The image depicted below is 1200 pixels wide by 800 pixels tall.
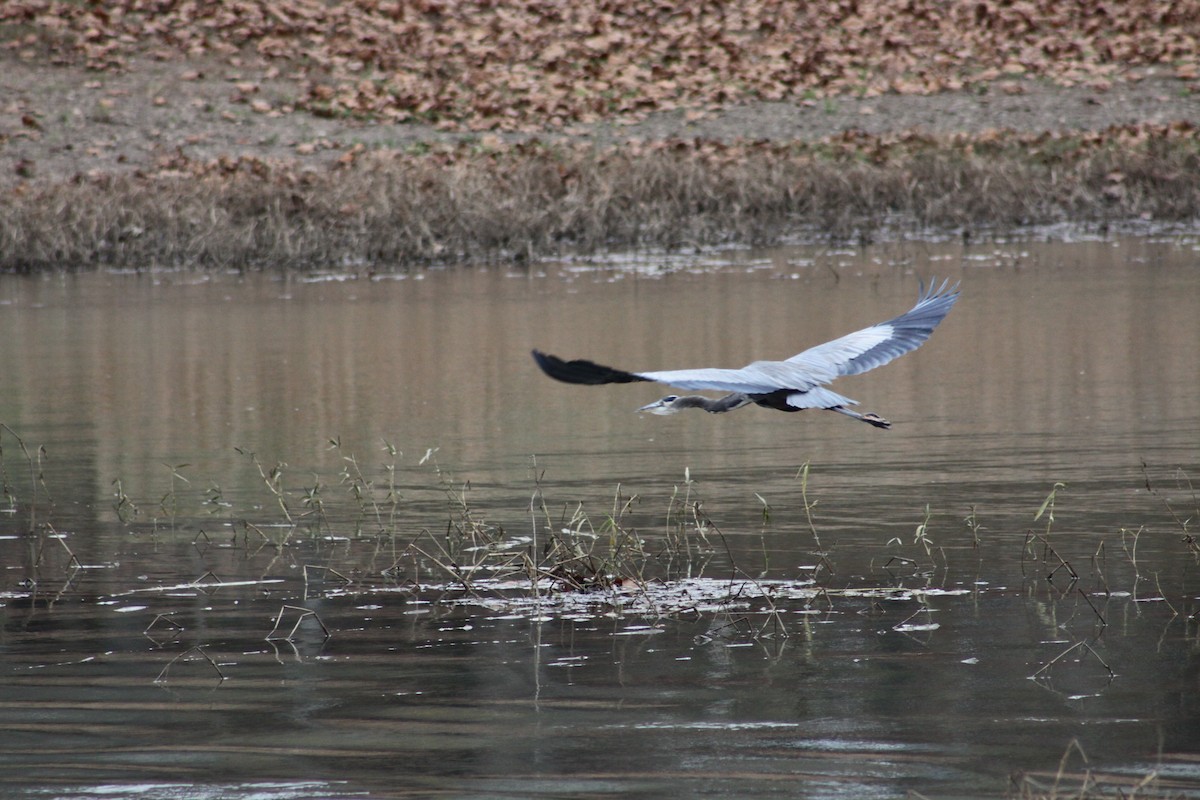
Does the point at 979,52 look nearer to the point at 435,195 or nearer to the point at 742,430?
the point at 435,195

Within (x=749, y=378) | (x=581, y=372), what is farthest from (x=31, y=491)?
(x=581, y=372)

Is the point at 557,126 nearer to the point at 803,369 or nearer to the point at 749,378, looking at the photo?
the point at 803,369

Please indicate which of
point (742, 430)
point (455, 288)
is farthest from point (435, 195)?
point (742, 430)

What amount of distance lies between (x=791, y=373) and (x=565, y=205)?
14.6 m

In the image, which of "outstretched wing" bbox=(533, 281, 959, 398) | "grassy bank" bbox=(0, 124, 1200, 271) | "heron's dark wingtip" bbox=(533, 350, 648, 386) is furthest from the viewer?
"grassy bank" bbox=(0, 124, 1200, 271)

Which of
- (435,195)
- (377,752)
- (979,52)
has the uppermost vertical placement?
(979,52)

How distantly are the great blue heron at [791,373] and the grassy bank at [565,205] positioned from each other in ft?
43.8

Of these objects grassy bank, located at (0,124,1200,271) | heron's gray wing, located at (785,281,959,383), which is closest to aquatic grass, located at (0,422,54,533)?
heron's gray wing, located at (785,281,959,383)

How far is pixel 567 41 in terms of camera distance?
1262 inches

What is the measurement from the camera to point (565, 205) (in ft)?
71.2

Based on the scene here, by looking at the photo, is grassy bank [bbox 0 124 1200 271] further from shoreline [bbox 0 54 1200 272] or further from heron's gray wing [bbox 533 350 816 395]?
heron's gray wing [bbox 533 350 816 395]

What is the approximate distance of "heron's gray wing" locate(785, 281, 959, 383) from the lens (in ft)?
25.5

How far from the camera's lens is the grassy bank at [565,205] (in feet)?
70.5

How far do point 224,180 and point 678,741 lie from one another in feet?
57.9
